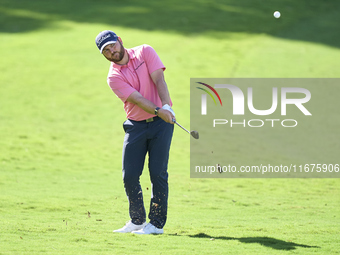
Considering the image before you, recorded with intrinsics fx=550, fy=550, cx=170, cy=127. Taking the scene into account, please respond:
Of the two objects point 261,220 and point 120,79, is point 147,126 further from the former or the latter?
point 261,220

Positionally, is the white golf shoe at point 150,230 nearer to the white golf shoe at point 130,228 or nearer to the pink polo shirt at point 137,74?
the white golf shoe at point 130,228

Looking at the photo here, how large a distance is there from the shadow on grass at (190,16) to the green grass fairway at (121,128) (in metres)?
0.09

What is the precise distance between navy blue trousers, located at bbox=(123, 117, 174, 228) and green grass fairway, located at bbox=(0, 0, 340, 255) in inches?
16.1

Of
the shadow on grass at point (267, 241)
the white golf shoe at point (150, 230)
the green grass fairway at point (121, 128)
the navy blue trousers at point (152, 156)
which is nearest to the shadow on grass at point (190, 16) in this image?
the green grass fairway at point (121, 128)

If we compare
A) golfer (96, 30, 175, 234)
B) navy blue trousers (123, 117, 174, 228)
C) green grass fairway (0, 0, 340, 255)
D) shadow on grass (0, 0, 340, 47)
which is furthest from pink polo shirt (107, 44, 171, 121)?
shadow on grass (0, 0, 340, 47)

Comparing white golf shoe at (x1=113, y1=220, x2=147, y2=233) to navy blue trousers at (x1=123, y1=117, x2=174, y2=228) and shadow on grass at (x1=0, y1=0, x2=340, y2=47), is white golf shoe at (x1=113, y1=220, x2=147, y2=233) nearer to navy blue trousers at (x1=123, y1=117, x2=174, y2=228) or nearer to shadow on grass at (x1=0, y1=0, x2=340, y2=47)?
navy blue trousers at (x1=123, y1=117, x2=174, y2=228)

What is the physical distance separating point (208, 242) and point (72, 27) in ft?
59.9

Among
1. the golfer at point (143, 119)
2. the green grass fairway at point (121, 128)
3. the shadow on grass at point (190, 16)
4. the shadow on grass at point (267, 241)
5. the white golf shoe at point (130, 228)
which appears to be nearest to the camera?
the shadow on grass at point (267, 241)

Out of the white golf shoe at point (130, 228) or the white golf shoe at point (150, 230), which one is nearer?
the white golf shoe at point (150, 230)

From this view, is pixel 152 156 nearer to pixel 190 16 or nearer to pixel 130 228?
pixel 130 228

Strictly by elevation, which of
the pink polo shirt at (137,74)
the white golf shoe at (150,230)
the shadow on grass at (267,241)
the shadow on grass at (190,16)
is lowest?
the shadow on grass at (267,241)

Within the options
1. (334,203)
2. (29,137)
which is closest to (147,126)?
(334,203)

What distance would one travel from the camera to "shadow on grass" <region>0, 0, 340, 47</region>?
23016mm

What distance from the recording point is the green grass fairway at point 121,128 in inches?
232
